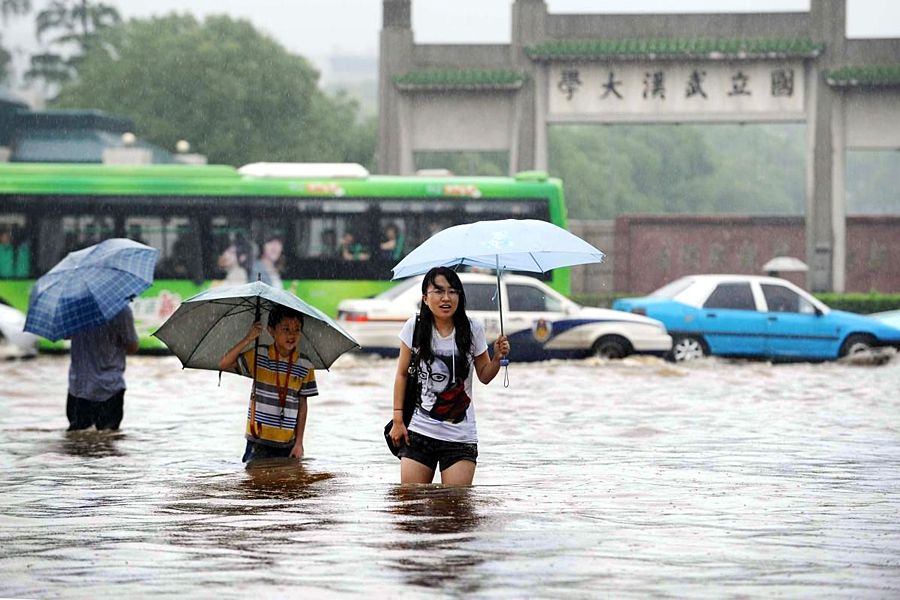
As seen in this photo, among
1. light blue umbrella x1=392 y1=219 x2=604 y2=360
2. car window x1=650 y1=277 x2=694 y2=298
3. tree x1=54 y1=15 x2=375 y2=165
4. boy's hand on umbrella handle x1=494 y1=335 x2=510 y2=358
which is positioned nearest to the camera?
boy's hand on umbrella handle x1=494 y1=335 x2=510 y2=358

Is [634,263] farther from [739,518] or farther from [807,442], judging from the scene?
[739,518]

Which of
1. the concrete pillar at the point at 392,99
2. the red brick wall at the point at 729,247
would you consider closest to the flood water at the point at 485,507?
the concrete pillar at the point at 392,99

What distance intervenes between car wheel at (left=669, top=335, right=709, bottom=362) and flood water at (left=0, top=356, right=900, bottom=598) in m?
6.60

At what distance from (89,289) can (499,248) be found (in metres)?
4.31

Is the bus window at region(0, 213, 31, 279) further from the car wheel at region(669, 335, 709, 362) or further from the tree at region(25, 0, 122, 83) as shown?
the tree at region(25, 0, 122, 83)

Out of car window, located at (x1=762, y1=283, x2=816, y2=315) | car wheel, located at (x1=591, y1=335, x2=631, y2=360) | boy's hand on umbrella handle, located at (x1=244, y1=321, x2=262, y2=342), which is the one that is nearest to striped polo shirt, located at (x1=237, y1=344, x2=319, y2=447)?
boy's hand on umbrella handle, located at (x1=244, y1=321, x2=262, y2=342)

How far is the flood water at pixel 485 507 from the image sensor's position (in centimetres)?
616

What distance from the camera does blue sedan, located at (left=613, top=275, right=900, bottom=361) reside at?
76.4ft

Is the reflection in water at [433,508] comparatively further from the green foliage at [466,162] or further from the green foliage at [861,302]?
the green foliage at [466,162]

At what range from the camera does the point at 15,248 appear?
2538 cm

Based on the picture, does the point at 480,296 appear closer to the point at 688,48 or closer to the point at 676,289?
the point at 676,289

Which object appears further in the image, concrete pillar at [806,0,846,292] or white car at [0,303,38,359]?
concrete pillar at [806,0,846,292]

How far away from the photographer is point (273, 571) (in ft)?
20.5

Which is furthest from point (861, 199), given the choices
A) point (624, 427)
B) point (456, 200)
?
point (624, 427)
